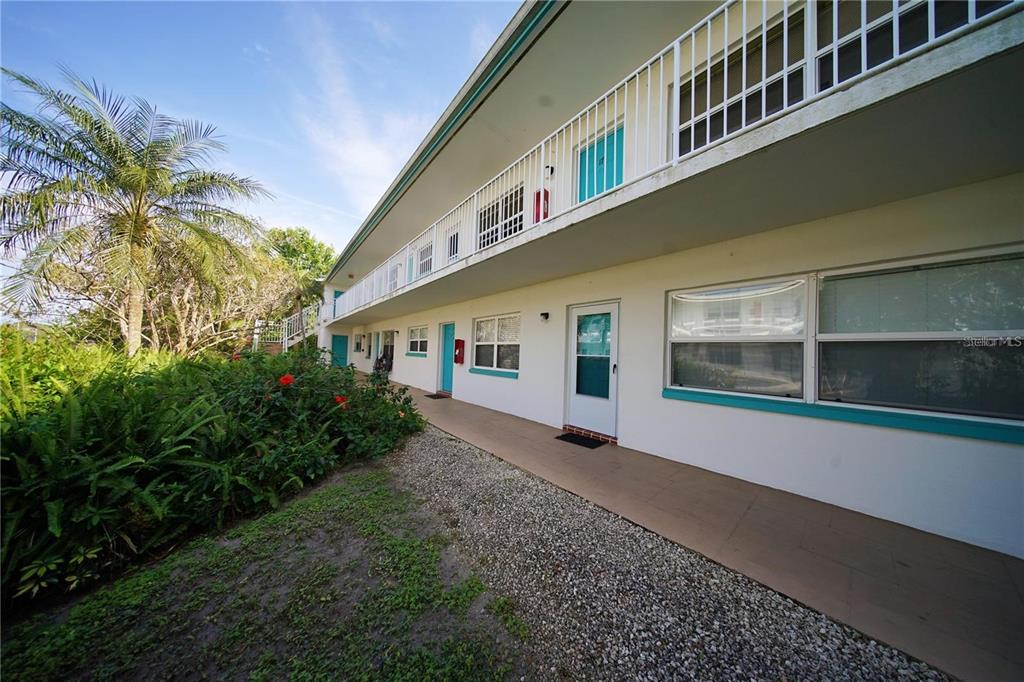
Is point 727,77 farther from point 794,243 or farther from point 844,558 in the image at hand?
point 844,558

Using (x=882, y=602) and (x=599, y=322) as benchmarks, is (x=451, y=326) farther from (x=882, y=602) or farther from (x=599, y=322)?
(x=882, y=602)

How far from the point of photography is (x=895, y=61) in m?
1.87

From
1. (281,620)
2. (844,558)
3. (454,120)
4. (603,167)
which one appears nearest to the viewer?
(281,620)

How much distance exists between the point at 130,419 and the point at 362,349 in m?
14.2

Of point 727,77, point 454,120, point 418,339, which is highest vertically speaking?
point 454,120

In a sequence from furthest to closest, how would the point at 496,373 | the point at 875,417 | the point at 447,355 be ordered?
the point at 447,355 < the point at 496,373 < the point at 875,417

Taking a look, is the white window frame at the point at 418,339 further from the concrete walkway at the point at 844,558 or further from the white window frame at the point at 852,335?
the white window frame at the point at 852,335

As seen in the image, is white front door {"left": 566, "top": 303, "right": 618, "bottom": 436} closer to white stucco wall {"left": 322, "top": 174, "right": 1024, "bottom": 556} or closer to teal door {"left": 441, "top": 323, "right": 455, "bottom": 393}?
white stucco wall {"left": 322, "top": 174, "right": 1024, "bottom": 556}

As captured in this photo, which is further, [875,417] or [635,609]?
[875,417]

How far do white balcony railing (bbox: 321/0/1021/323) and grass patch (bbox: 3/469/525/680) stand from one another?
362cm

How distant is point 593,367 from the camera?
540 cm

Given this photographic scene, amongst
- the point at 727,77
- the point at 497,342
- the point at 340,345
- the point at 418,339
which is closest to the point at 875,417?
the point at 727,77
